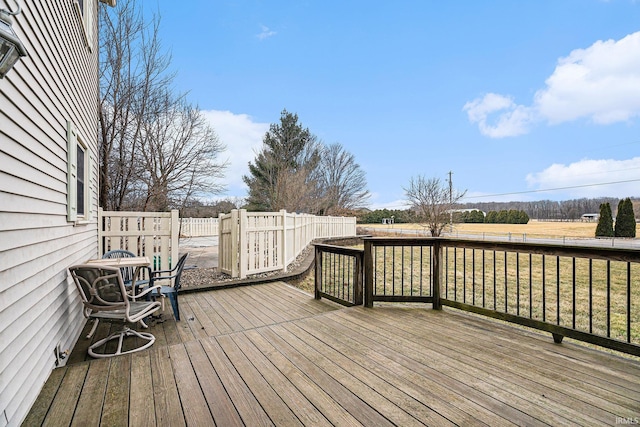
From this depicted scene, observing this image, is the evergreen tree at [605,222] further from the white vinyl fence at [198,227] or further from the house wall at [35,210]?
the house wall at [35,210]

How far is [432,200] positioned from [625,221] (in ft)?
44.2

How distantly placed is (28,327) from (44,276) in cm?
48

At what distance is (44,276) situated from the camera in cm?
208

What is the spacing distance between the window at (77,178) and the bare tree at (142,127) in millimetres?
2930

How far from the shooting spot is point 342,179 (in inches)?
983

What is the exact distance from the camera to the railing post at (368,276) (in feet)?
12.0

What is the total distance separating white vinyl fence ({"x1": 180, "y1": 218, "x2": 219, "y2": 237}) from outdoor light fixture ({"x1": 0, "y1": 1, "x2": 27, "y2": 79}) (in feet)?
54.9

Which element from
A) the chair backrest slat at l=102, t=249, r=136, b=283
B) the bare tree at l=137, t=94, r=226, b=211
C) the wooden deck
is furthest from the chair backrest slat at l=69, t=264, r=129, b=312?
the bare tree at l=137, t=94, r=226, b=211

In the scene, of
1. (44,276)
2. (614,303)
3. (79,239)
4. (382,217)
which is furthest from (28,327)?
(382,217)

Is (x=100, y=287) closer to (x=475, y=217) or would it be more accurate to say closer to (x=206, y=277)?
(x=206, y=277)

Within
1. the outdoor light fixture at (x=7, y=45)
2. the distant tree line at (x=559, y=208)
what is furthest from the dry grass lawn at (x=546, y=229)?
the outdoor light fixture at (x=7, y=45)

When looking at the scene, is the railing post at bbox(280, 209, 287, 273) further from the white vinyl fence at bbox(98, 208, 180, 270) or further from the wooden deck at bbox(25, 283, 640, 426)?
the wooden deck at bbox(25, 283, 640, 426)

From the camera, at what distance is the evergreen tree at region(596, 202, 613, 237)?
1948cm

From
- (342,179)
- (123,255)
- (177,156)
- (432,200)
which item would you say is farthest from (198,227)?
(432,200)
